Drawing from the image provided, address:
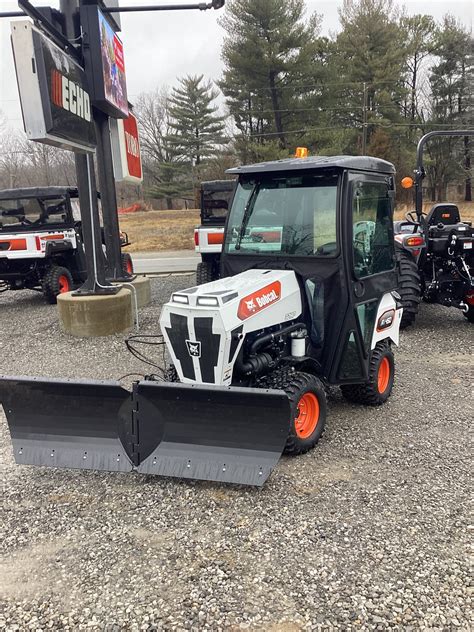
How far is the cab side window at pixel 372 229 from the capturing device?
4.20 m

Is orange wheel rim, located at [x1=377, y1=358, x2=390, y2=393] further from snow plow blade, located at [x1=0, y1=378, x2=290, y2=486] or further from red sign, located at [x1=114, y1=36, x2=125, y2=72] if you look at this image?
red sign, located at [x1=114, y1=36, x2=125, y2=72]

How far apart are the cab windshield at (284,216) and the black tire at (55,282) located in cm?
650

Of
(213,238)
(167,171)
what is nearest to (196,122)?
(167,171)

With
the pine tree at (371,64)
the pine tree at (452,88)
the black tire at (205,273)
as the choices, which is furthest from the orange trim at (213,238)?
the pine tree at (452,88)

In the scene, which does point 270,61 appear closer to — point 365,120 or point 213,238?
point 365,120

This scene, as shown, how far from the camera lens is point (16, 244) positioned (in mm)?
9906

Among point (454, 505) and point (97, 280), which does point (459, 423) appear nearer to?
point (454, 505)

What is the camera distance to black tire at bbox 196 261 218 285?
34.4 feet

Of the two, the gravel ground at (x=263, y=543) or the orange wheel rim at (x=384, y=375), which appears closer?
the gravel ground at (x=263, y=543)

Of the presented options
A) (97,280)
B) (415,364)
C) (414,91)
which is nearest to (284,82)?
(414,91)

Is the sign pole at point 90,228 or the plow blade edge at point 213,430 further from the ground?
the sign pole at point 90,228

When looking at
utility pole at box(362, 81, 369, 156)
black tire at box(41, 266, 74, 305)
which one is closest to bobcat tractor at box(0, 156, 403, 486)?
black tire at box(41, 266, 74, 305)

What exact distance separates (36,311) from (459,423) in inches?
316

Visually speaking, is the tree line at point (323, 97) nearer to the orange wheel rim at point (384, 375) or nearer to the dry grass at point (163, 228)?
the dry grass at point (163, 228)
